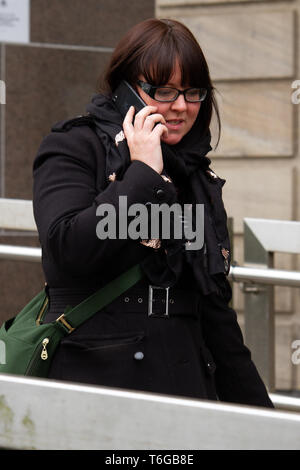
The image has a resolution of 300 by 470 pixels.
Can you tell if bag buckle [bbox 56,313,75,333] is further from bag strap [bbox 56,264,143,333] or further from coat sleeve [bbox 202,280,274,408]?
coat sleeve [bbox 202,280,274,408]

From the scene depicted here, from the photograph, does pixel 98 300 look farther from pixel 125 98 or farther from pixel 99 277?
pixel 125 98

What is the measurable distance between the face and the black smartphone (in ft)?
0.05

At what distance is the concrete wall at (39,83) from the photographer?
5973mm

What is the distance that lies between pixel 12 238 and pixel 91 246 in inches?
164

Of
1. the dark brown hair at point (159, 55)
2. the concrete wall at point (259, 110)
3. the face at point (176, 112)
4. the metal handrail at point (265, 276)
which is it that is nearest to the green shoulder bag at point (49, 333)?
the face at point (176, 112)

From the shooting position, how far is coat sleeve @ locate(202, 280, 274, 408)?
2338 millimetres

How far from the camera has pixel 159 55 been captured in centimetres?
212

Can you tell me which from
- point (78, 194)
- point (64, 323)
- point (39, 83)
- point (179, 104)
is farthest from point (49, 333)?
point (39, 83)

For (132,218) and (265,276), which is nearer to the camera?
(132,218)

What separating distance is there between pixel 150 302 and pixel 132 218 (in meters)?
0.21

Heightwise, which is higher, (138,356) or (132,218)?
(132,218)
